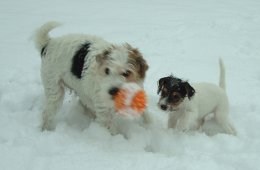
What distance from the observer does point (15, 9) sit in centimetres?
1034

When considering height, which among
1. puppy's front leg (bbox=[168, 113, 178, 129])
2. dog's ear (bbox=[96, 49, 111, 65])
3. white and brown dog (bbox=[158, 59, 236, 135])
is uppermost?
dog's ear (bbox=[96, 49, 111, 65])

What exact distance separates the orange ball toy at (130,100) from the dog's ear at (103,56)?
41 cm

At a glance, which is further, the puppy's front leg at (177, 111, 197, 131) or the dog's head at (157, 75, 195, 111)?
the puppy's front leg at (177, 111, 197, 131)

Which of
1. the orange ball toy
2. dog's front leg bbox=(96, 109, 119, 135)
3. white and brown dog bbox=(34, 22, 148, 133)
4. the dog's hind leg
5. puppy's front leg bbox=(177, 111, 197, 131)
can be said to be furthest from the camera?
the dog's hind leg

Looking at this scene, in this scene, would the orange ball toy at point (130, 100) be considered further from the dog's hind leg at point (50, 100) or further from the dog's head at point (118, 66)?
the dog's hind leg at point (50, 100)

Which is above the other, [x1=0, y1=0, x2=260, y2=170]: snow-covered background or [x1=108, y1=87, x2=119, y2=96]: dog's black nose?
[x1=108, y1=87, x2=119, y2=96]: dog's black nose

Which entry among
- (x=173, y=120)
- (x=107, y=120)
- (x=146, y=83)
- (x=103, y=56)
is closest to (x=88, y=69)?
(x=103, y=56)

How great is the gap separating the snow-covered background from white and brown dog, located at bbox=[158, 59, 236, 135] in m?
0.22

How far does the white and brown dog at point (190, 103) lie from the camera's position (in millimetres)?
4184

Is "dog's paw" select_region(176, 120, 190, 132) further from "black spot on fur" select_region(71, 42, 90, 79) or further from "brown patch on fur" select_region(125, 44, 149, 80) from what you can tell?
"black spot on fur" select_region(71, 42, 90, 79)

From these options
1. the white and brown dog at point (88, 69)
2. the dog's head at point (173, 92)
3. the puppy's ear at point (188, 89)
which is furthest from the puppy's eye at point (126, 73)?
the puppy's ear at point (188, 89)

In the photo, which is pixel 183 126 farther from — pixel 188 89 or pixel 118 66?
pixel 118 66

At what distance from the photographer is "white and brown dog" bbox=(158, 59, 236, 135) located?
4.18 meters

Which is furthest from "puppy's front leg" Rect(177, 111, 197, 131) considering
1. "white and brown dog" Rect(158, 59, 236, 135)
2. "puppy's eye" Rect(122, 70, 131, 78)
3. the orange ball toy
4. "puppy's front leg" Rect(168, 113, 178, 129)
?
"puppy's eye" Rect(122, 70, 131, 78)
